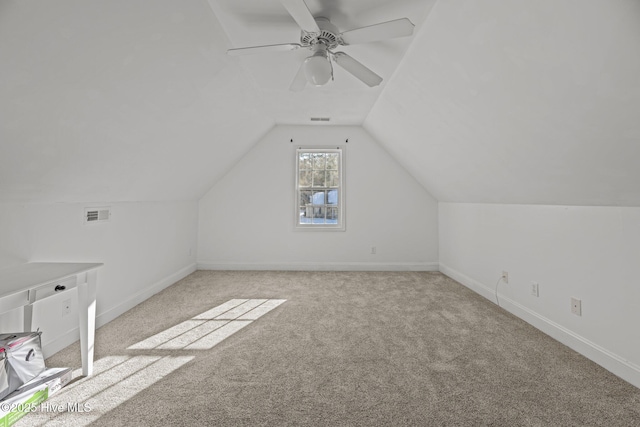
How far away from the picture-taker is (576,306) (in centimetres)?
207

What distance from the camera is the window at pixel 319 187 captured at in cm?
454

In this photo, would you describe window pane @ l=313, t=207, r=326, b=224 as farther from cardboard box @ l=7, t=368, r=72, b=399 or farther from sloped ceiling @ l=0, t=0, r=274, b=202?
cardboard box @ l=7, t=368, r=72, b=399

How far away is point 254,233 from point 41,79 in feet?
11.0

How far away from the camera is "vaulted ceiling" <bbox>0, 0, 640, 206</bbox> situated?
1195mm

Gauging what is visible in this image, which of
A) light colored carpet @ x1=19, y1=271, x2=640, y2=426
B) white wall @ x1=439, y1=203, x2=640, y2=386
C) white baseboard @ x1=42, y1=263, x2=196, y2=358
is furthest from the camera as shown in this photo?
white baseboard @ x1=42, y1=263, x2=196, y2=358

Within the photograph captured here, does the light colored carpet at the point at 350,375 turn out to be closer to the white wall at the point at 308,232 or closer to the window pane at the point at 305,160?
the white wall at the point at 308,232

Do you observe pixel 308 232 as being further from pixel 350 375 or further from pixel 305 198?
pixel 350 375

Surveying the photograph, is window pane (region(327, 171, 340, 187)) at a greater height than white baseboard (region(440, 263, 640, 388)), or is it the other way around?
window pane (region(327, 171, 340, 187))

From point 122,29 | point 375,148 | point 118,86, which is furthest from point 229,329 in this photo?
point 375,148

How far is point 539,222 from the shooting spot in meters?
2.45

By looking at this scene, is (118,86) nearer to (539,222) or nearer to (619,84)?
(619,84)

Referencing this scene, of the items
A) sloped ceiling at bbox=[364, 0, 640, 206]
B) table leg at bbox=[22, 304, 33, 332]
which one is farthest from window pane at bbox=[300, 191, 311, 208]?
table leg at bbox=[22, 304, 33, 332]

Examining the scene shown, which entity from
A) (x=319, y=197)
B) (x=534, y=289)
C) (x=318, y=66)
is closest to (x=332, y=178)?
(x=319, y=197)

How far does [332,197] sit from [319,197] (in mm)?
223
